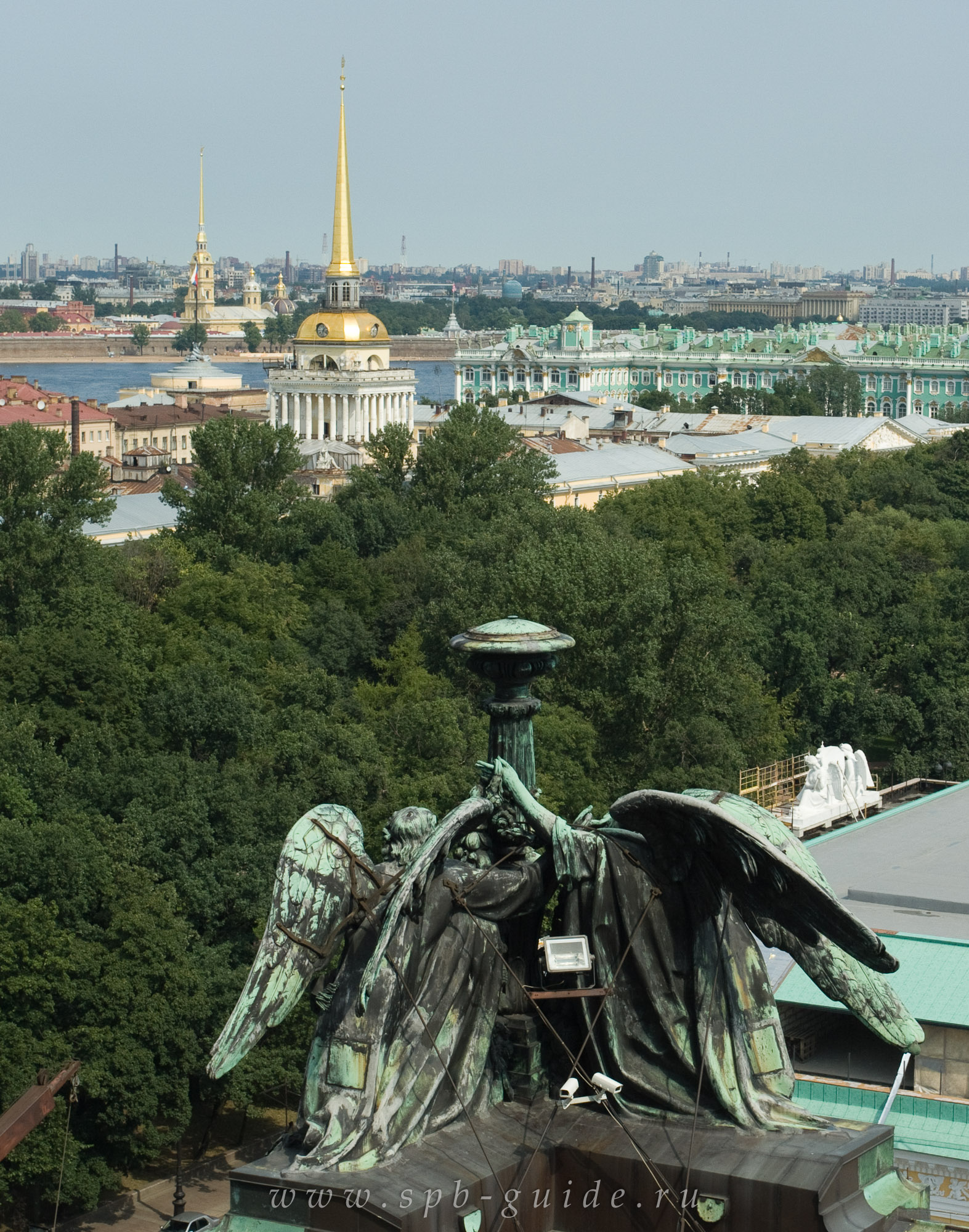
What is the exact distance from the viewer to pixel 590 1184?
9.98 m

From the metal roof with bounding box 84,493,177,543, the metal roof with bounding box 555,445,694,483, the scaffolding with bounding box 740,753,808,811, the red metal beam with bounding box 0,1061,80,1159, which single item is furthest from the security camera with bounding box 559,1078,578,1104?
the metal roof with bounding box 555,445,694,483

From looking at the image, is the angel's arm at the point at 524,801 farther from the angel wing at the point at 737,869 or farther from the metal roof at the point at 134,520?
the metal roof at the point at 134,520

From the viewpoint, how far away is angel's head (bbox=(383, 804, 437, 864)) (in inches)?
405

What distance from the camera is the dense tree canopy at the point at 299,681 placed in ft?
69.4

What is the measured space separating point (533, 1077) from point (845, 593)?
104 ft

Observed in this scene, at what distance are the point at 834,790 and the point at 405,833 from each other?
19005 mm

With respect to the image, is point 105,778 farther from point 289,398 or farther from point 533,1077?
point 289,398

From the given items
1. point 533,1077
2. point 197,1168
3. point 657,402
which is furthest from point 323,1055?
point 657,402

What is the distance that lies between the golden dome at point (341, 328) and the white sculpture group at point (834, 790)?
2300 inches

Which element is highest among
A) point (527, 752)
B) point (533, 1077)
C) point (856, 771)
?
Result: point (527, 752)

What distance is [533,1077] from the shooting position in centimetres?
1030

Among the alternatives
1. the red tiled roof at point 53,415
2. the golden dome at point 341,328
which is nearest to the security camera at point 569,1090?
the red tiled roof at point 53,415

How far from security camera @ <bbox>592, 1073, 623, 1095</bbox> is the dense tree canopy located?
1083 centimetres

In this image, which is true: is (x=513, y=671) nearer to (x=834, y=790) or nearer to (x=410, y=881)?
(x=410, y=881)
